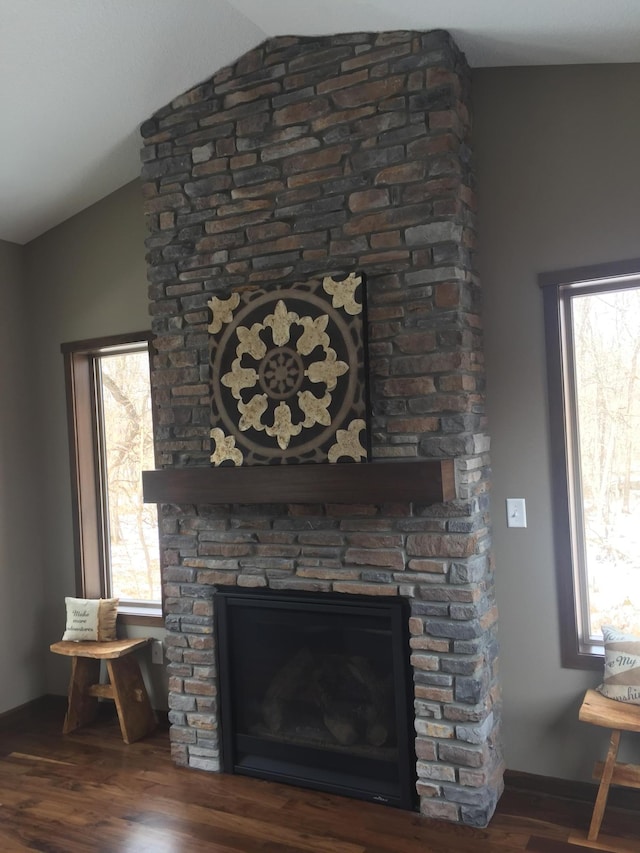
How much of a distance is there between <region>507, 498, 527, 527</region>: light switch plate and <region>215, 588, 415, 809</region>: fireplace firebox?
1.85 feet

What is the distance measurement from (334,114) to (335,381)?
1.07 m

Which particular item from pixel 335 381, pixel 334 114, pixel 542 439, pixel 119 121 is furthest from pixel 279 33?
pixel 542 439

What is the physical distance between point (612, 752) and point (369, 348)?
168 cm

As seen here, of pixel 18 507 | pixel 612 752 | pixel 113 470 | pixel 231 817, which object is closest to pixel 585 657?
pixel 612 752

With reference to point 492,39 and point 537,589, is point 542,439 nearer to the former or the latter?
point 537,589

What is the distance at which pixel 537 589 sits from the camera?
2881mm

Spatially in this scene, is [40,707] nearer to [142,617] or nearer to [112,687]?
[112,687]

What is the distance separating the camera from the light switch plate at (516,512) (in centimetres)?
289

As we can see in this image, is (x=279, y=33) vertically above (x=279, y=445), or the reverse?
(x=279, y=33)

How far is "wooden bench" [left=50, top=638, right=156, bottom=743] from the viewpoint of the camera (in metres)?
3.59

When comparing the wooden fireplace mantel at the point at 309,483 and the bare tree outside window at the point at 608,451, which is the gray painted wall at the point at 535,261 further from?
the wooden fireplace mantel at the point at 309,483

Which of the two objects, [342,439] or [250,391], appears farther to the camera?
[250,391]

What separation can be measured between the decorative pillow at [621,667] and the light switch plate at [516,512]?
1.69ft

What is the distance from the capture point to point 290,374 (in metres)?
2.91
